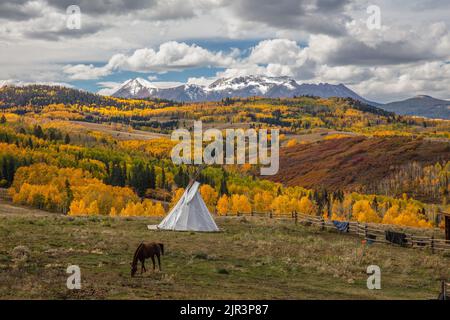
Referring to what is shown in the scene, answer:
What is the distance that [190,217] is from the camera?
3731 centimetres

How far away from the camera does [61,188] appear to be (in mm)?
127000

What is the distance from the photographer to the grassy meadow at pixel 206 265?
603 inches

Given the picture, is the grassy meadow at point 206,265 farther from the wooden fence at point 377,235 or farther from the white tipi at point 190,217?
the white tipi at point 190,217

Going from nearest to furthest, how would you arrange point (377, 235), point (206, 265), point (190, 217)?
1. point (206, 265)
2. point (190, 217)
3. point (377, 235)

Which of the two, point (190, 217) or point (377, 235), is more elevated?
point (190, 217)

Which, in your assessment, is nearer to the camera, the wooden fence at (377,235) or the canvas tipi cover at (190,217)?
the wooden fence at (377,235)

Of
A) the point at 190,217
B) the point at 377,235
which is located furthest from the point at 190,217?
the point at 377,235

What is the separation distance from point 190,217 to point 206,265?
619 inches

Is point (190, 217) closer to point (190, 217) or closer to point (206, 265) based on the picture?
point (190, 217)

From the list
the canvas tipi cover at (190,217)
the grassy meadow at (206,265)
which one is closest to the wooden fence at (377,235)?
the grassy meadow at (206,265)

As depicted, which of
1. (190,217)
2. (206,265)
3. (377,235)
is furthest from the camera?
(377,235)

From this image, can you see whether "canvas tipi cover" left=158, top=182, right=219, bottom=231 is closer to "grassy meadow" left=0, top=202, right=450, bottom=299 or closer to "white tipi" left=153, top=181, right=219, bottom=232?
"white tipi" left=153, top=181, right=219, bottom=232
